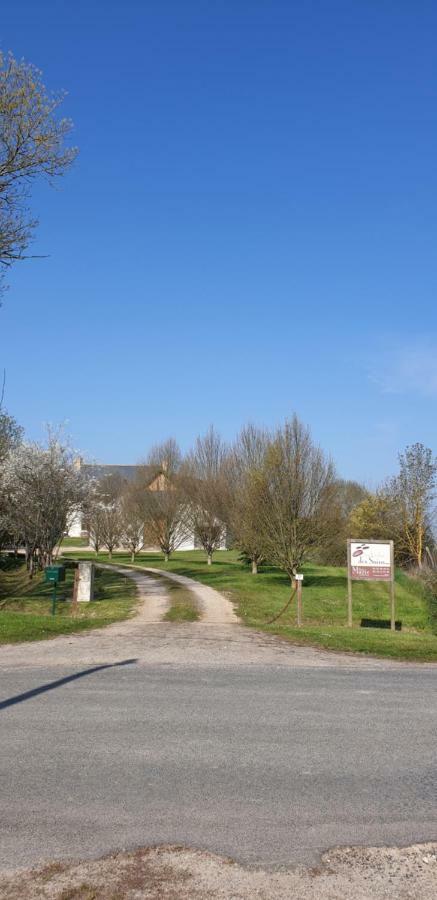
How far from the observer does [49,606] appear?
21.6 m

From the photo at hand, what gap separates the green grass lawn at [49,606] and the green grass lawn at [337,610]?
139 inches

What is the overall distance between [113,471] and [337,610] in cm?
4747

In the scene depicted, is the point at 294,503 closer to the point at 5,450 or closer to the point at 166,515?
the point at 5,450

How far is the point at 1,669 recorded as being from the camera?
10148mm

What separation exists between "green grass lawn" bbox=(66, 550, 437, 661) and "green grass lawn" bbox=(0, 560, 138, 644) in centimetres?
353

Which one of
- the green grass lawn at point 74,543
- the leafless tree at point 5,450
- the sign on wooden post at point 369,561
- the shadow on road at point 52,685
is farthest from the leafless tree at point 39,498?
the green grass lawn at point 74,543

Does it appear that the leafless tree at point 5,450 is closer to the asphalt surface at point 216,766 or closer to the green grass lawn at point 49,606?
the green grass lawn at point 49,606

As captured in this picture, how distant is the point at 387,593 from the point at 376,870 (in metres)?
30.8

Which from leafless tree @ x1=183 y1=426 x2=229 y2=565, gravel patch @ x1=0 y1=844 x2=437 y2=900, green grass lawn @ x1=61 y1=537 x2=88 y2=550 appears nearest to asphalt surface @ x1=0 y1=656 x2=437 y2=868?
gravel patch @ x1=0 y1=844 x2=437 y2=900

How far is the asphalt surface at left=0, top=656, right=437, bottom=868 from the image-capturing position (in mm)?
4543

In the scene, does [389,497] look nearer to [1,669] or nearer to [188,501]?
[188,501]

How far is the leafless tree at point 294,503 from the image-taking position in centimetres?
3212

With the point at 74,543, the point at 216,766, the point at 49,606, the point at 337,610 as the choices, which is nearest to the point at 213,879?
the point at 216,766

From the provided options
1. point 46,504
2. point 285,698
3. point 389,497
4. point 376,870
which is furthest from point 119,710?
point 389,497
